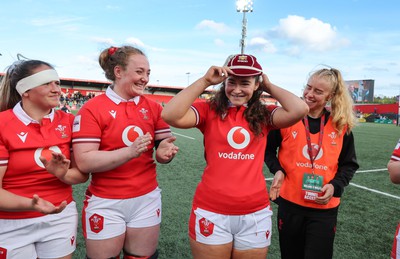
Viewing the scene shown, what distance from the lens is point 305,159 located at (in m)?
2.31

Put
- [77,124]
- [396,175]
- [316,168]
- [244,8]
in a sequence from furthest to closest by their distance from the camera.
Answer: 1. [244,8]
2. [316,168]
3. [77,124]
4. [396,175]

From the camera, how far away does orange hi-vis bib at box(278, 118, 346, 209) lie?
2.29 m

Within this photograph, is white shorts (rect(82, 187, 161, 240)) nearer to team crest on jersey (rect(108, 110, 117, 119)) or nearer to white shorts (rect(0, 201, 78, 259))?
white shorts (rect(0, 201, 78, 259))

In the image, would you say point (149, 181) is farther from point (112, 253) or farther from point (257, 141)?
point (257, 141)

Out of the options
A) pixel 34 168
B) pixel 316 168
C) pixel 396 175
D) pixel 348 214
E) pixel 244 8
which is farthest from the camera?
pixel 244 8

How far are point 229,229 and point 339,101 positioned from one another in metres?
1.26

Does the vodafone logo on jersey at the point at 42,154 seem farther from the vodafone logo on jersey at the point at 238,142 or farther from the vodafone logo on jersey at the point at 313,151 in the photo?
the vodafone logo on jersey at the point at 313,151

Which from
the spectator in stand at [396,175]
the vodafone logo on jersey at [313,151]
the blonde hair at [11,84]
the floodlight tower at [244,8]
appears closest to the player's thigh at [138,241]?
the blonde hair at [11,84]

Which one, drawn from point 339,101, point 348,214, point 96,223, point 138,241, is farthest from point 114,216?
point 348,214

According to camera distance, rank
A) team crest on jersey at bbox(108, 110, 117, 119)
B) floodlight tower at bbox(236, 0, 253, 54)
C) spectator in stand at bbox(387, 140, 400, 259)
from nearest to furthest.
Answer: spectator in stand at bbox(387, 140, 400, 259)
team crest on jersey at bbox(108, 110, 117, 119)
floodlight tower at bbox(236, 0, 253, 54)

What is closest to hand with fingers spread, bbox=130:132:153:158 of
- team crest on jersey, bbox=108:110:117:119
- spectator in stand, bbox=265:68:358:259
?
team crest on jersey, bbox=108:110:117:119

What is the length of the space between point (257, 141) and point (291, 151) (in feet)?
1.68

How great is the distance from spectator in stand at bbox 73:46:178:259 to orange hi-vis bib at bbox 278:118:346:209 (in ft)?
2.98

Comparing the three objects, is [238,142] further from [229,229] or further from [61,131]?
[61,131]
